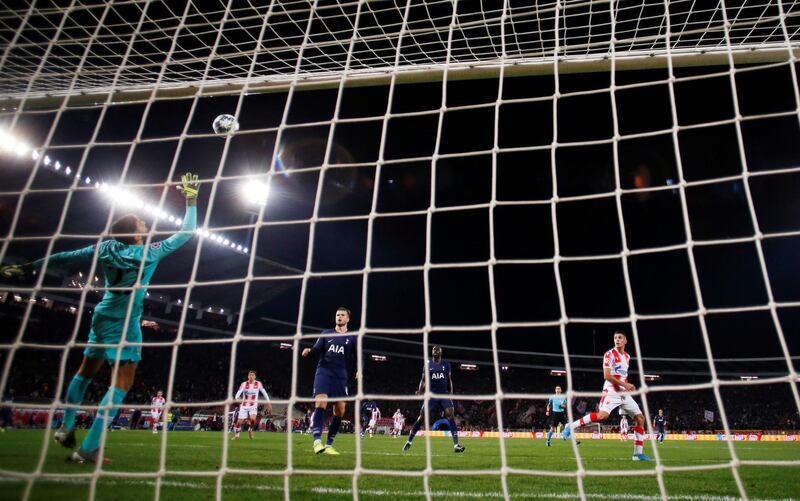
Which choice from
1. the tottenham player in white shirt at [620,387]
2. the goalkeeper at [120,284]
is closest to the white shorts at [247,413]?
the tottenham player in white shirt at [620,387]

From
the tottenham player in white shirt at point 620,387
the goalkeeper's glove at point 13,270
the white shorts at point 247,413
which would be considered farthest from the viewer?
the white shorts at point 247,413

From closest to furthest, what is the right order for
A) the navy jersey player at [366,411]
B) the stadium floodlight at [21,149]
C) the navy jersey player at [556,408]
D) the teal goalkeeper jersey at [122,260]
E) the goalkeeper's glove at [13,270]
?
1. the goalkeeper's glove at [13,270]
2. the teal goalkeeper jersey at [122,260]
3. the stadium floodlight at [21,149]
4. the navy jersey player at [556,408]
5. the navy jersey player at [366,411]

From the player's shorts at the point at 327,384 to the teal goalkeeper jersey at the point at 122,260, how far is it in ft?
8.58

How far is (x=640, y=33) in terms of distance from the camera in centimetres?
511

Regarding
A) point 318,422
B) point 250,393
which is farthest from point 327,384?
point 250,393

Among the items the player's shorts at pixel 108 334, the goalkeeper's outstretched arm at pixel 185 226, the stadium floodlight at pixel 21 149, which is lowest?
the player's shorts at pixel 108 334

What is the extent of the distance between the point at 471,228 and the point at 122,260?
2546cm

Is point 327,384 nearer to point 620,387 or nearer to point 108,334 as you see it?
point 108,334

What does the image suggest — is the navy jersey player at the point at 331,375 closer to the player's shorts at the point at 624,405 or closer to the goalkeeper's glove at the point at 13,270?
the goalkeeper's glove at the point at 13,270

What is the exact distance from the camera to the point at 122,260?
13.2ft

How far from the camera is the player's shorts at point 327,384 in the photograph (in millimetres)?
6184

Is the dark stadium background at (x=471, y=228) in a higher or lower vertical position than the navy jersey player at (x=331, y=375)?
higher

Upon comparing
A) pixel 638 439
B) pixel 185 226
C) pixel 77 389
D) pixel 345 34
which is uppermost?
pixel 345 34

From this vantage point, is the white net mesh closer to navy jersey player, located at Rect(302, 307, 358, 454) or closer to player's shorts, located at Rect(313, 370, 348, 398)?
navy jersey player, located at Rect(302, 307, 358, 454)
